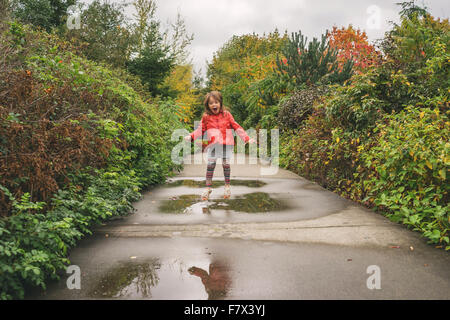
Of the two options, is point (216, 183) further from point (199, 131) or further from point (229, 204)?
point (229, 204)

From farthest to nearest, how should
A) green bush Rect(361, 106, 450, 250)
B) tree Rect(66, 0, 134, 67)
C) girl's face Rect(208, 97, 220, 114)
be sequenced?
tree Rect(66, 0, 134, 67) → girl's face Rect(208, 97, 220, 114) → green bush Rect(361, 106, 450, 250)

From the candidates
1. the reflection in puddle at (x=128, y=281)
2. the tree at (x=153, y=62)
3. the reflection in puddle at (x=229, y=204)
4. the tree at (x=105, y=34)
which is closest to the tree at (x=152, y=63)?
the tree at (x=153, y=62)

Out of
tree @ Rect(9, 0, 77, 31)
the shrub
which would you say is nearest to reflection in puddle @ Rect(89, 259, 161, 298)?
the shrub

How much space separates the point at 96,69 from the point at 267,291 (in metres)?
5.00

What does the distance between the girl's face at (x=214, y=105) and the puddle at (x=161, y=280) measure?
338 centimetres

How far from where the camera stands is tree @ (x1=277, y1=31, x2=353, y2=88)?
13711 millimetres

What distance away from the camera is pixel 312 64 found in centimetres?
1414

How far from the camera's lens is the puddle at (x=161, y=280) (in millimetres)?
2691

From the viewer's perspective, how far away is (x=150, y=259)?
336 centimetres

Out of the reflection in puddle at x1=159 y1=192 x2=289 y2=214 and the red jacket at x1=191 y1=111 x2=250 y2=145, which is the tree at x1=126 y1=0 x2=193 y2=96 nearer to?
the red jacket at x1=191 y1=111 x2=250 y2=145

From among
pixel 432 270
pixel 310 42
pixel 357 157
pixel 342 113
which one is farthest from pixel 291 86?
pixel 432 270

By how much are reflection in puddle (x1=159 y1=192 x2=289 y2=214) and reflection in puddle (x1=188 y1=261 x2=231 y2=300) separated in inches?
81.3

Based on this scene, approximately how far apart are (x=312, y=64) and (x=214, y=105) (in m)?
9.19

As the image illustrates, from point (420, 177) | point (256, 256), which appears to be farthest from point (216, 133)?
point (420, 177)
